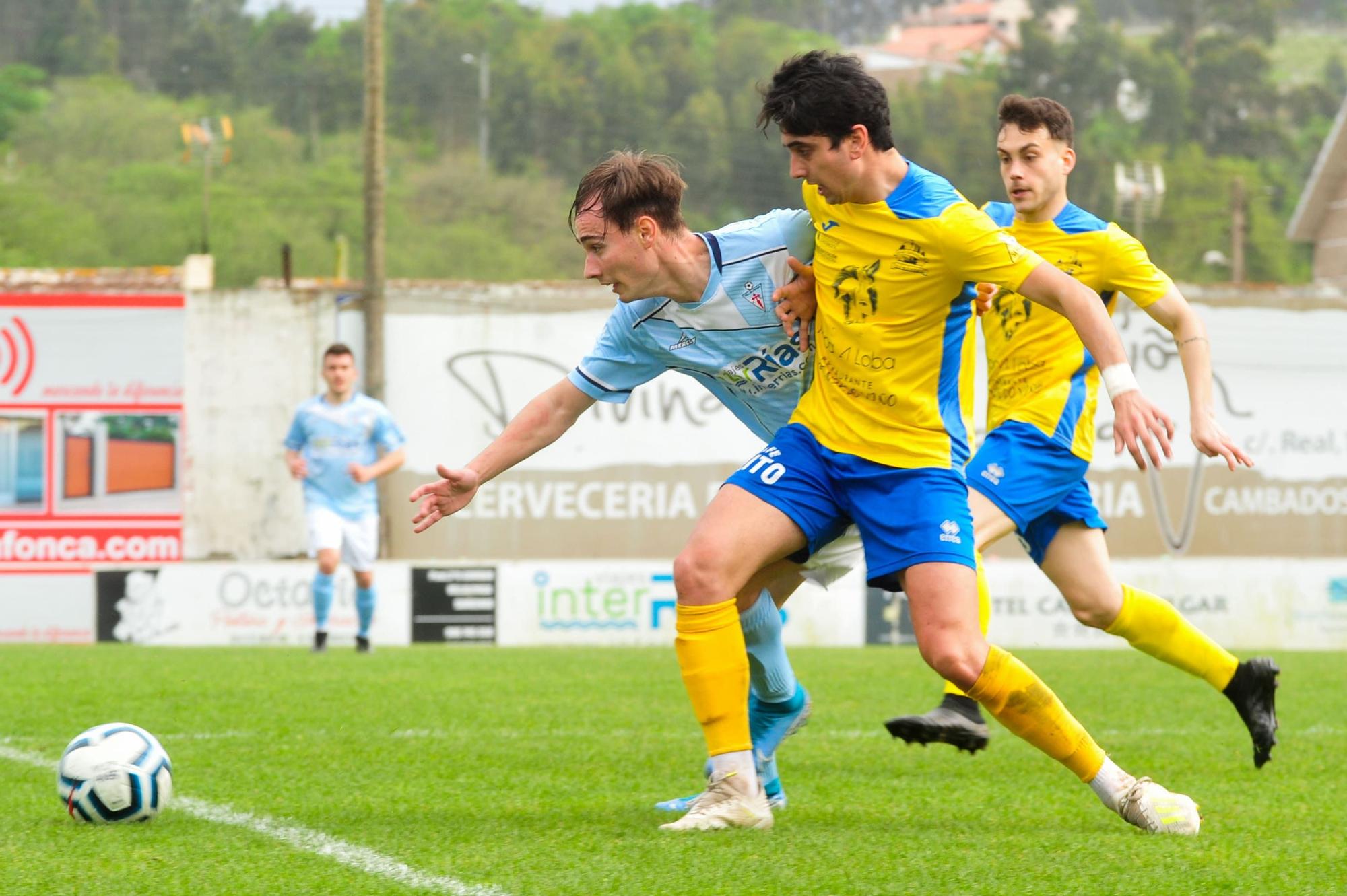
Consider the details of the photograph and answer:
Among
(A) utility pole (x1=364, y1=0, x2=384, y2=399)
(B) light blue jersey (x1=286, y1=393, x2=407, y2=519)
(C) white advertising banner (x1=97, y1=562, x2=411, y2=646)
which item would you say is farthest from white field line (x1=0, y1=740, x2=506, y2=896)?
(A) utility pole (x1=364, y1=0, x2=384, y2=399)

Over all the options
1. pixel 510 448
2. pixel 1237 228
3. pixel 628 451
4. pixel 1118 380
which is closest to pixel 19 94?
pixel 628 451

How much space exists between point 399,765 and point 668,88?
31.8 meters

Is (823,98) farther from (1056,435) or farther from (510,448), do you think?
(1056,435)

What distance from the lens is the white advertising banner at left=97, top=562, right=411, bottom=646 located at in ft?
46.0

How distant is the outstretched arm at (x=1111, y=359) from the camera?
13.5 ft

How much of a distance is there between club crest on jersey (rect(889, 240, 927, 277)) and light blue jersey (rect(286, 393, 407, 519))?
8.40 m

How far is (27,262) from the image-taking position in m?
30.8

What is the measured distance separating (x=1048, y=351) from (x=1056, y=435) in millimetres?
312

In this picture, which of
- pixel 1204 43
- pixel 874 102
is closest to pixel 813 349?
pixel 874 102

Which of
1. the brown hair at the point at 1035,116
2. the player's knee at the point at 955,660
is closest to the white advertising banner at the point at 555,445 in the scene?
the brown hair at the point at 1035,116

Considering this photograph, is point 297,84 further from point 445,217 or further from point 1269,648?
point 1269,648

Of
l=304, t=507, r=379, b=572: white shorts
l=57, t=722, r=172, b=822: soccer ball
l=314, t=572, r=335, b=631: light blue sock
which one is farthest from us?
l=314, t=572, r=335, b=631: light blue sock

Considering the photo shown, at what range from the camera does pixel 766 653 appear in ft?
17.2

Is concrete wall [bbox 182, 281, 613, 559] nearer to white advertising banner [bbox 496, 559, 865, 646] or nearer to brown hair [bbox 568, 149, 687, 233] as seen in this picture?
white advertising banner [bbox 496, 559, 865, 646]
